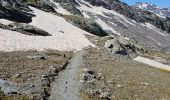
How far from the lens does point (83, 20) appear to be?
343 ft

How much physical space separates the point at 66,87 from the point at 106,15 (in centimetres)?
16584

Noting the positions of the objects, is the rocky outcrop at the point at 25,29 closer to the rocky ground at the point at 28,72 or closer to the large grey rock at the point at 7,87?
the rocky ground at the point at 28,72

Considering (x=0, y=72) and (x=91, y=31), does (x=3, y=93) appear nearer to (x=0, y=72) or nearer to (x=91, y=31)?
(x=0, y=72)

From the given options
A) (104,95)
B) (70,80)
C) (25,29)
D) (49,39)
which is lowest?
(49,39)

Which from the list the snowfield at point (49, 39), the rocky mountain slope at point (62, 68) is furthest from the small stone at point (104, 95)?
the snowfield at point (49, 39)

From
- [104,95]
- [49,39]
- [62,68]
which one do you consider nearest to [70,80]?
[104,95]

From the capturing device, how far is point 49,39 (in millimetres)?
67250

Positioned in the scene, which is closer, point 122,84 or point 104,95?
point 104,95

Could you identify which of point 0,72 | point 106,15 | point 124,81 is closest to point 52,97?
point 0,72

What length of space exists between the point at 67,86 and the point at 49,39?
3260 centimetres

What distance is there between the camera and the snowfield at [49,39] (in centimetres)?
5438

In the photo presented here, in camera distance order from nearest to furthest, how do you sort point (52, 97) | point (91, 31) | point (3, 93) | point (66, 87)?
point (3, 93) → point (52, 97) → point (66, 87) → point (91, 31)

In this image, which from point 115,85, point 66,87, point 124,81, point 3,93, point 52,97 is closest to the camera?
point 3,93

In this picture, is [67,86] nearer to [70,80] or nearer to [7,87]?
[70,80]
